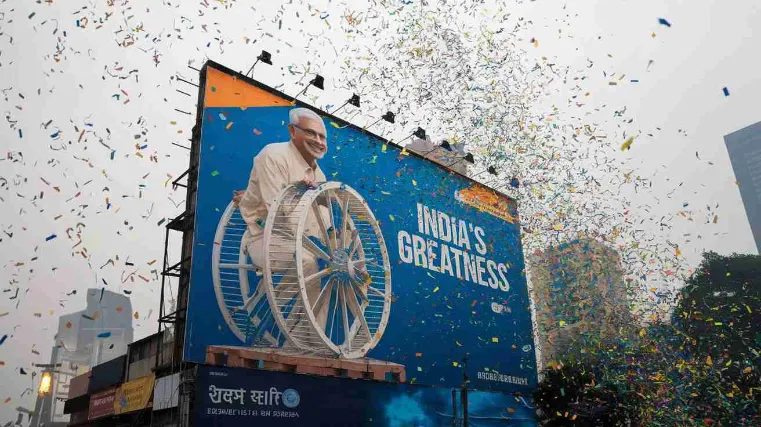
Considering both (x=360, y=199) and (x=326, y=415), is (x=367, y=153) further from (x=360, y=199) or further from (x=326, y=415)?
(x=326, y=415)

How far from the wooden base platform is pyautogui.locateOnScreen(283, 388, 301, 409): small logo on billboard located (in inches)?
22.8

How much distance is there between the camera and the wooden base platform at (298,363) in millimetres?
15164

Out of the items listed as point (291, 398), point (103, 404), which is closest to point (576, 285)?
point (291, 398)

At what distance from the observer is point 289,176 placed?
18.2 m

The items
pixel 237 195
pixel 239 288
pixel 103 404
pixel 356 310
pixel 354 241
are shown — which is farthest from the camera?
pixel 354 241

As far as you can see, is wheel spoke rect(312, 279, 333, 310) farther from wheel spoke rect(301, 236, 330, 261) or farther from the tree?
the tree

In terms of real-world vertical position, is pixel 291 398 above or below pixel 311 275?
below

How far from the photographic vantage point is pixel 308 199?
17203 mm

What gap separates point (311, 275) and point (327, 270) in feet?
1.90

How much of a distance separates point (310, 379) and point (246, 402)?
6.82 ft

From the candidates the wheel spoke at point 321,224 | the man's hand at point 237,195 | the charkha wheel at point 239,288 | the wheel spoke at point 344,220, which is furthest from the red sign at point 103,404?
the wheel spoke at point 344,220

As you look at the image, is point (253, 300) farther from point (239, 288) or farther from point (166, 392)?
point (166, 392)

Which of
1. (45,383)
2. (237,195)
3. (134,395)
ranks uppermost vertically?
(237,195)

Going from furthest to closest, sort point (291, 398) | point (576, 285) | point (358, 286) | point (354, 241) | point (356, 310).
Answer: point (576, 285), point (354, 241), point (358, 286), point (356, 310), point (291, 398)
